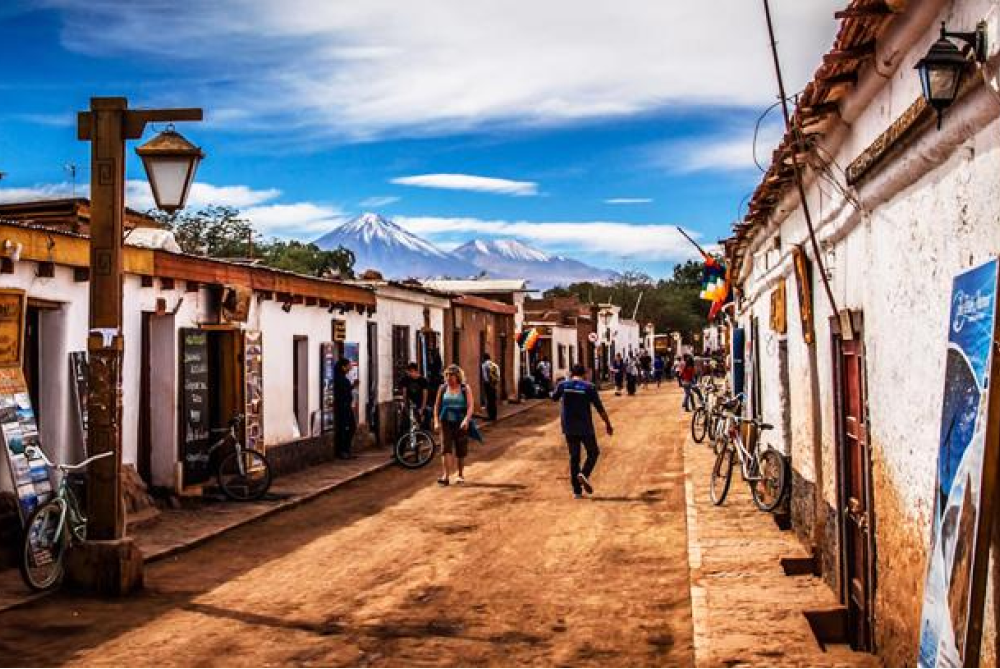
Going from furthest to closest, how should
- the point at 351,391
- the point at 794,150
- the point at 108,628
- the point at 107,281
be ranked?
1. the point at 351,391
2. the point at 107,281
3. the point at 108,628
4. the point at 794,150

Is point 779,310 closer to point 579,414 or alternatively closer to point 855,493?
point 579,414

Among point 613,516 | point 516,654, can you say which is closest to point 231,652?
point 516,654

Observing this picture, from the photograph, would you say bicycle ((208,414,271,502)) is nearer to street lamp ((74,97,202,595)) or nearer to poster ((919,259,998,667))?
street lamp ((74,97,202,595))

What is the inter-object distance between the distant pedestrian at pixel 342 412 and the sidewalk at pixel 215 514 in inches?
20.1

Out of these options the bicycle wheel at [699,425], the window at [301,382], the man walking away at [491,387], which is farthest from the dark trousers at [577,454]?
the man walking away at [491,387]

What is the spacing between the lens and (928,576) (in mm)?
4289

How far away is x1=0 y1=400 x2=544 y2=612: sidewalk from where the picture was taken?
934cm

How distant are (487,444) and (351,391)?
3.22 m

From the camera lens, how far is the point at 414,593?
8633 mm

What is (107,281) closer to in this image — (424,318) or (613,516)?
(613,516)

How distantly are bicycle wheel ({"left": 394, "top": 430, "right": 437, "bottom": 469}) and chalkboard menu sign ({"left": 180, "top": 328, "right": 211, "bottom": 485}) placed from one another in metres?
3.99

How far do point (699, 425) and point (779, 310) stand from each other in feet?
31.4

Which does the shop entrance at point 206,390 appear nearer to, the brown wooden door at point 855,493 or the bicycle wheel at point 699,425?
the brown wooden door at point 855,493

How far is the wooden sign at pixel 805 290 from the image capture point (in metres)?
8.94
